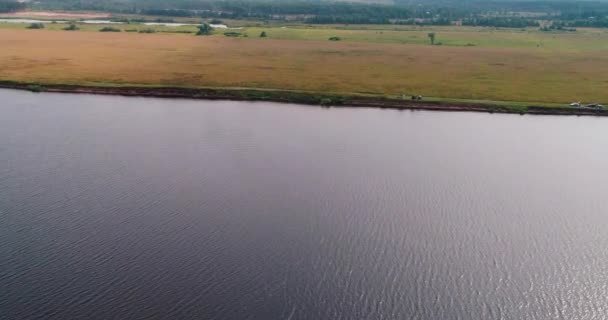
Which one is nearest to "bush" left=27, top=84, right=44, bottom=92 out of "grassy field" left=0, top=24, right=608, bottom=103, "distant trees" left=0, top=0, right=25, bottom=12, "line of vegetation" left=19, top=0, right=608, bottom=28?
"grassy field" left=0, top=24, right=608, bottom=103

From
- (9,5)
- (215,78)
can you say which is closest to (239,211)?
(215,78)

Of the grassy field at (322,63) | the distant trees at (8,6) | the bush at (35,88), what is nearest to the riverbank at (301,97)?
the bush at (35,88)

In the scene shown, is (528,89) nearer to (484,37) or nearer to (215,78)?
(215,78)

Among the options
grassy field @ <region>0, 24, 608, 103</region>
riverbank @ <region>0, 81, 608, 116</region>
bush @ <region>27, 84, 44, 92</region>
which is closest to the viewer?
riverbank @ <region>0, 81, 608, 116</region>

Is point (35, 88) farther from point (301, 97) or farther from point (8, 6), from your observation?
point (8, 6)

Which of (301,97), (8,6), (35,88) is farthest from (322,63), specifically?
(8,6)

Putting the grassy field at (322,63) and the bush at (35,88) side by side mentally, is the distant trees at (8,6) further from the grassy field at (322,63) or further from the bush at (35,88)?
the bush at (35,88)

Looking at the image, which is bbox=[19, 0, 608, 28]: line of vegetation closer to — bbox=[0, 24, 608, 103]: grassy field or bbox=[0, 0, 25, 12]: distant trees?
bbox=[0, 0, 25, 12]: distant trees
